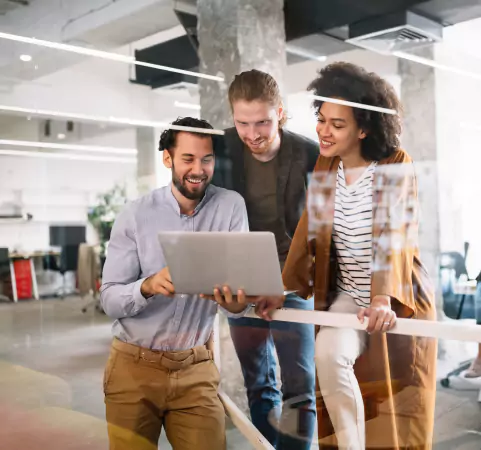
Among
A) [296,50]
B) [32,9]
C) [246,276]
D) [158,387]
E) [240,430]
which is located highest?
[32,9]

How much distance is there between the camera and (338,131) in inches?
70.8

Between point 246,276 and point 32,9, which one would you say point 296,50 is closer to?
point 246,276

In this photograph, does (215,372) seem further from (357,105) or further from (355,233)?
(357,105)

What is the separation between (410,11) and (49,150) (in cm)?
137

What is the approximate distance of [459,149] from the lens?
172cm

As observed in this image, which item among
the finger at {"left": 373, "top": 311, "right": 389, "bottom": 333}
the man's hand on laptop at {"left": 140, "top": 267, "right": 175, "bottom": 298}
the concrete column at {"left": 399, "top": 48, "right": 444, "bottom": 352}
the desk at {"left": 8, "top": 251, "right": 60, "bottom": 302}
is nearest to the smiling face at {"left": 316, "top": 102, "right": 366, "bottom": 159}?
the concrete column at {"left": 399, "top": 48, "right": 444, "bottom": 352}

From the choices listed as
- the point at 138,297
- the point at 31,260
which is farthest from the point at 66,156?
the point at 138,297

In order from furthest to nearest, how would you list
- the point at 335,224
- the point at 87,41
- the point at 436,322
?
the point at 87,41, the point at 335,224, the point at 436,322

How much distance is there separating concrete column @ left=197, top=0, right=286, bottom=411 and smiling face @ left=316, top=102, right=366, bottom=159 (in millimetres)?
255

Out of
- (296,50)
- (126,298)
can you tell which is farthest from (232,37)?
(126,298)

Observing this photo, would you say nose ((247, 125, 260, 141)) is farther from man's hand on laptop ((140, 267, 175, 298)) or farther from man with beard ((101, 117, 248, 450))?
man's hand on laptop ((140, 267, 175, 298))

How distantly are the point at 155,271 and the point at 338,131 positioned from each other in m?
0.73

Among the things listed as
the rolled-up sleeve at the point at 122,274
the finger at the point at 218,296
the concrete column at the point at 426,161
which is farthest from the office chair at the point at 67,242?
the concrete column at the point at 426,161

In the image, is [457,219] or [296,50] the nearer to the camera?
[457,219]
